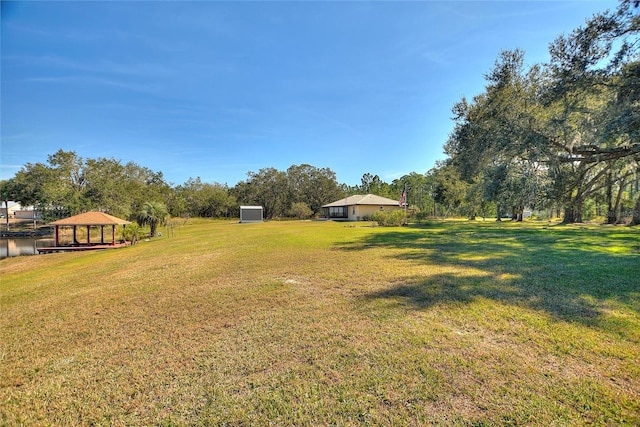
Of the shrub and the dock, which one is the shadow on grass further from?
the dock

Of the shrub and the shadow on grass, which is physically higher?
the shrub

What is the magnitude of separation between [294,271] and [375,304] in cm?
276

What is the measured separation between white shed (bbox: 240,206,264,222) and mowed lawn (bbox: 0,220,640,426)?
31.2 metres

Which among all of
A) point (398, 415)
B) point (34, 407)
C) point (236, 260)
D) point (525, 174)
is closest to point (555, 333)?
point (398, 415)

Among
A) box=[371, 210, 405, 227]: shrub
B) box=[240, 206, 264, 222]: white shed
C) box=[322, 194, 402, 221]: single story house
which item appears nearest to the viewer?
box=[371, 210, 405, 227]: shrub

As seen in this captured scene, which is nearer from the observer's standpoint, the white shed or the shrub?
the shrub

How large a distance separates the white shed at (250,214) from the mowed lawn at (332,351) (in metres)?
31.2

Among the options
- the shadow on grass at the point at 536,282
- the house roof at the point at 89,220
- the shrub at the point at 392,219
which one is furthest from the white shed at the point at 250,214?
the shadow on grass at the point at 536,282

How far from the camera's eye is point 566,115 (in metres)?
11.2

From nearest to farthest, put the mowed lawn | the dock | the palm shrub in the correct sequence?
the mowed lawn < the dock < the palm shrub

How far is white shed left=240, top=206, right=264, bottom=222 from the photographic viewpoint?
3715cm

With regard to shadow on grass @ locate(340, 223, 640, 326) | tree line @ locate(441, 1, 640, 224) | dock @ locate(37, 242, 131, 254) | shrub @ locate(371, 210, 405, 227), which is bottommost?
dock @ locate(37, 242, 131, 254)

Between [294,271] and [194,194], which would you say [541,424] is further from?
[194,194]

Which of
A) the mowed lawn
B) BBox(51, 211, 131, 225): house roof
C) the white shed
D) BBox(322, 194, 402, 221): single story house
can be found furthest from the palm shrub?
BBox(322, 194, 402, 221): single story house
